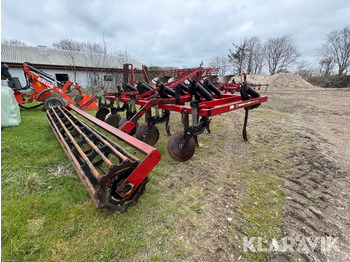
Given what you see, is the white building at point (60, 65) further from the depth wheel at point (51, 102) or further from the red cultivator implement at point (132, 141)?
the red cultivator implement at point (132, 141)

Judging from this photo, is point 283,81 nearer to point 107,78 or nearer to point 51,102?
point 107,78

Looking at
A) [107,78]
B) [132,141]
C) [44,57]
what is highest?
[44,57]

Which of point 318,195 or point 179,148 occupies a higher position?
point 179,148

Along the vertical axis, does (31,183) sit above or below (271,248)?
above

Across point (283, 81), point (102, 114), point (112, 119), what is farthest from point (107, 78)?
point (283, 81)

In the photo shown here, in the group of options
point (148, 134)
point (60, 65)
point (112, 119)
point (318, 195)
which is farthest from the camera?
point (60, 65)

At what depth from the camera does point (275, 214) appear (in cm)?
198

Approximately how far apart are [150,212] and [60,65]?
65.8 ft

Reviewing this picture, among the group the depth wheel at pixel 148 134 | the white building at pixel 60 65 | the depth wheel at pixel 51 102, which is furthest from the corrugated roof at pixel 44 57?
the depth wheel at pixel 148 134

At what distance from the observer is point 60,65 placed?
1698 cm

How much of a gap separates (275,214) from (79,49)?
24235 mm

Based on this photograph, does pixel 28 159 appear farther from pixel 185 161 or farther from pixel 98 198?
pixel 185 161

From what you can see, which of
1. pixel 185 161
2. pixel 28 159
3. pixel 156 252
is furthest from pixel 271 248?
pixel 28 159

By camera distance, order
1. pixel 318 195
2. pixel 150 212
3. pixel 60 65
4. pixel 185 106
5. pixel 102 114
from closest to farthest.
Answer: pixel 150 212
pixel 318 195
pixel 185 106
pixel 102 114
pixel 60 65
